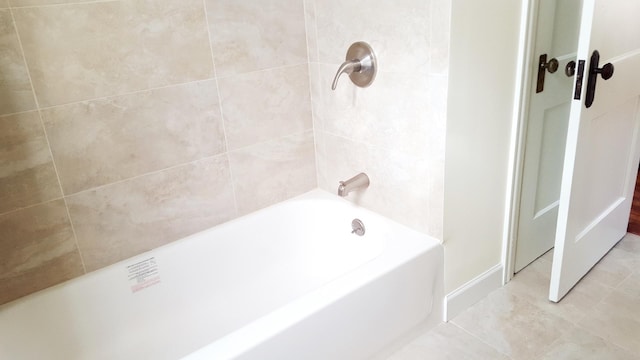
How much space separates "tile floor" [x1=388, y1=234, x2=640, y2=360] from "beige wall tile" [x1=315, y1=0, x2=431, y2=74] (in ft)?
3.44

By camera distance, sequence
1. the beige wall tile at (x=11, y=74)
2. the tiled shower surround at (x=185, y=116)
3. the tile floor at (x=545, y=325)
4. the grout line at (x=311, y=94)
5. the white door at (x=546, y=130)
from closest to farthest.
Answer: the beige wall tile at (x=11, y=74) < the tiled shower surround at (x=185, y=116) < the tile floor at (x=545, y=325) < the white door at (x=546, y=130) < the grout line at (x=311, y=94)

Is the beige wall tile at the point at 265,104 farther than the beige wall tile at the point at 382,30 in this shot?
Yes

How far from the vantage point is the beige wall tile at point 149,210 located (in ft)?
5.33

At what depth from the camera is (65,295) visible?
62.2 inches

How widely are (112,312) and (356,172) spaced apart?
3.71ft

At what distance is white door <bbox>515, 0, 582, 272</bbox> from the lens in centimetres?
180

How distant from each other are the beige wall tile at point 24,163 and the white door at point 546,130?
1.83 m

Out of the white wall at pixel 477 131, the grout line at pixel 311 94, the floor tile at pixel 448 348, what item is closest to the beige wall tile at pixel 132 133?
the grout line at pixel 311 94

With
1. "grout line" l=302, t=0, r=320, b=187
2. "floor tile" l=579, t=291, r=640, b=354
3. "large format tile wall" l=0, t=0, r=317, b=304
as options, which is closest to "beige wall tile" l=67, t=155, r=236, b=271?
"large format tile wall" l=0, t=0, r=317, b=304

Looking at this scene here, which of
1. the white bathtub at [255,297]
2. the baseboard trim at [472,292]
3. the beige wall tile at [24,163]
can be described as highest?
the beige wall tile at [24,163]

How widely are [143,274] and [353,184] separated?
0.92 meters

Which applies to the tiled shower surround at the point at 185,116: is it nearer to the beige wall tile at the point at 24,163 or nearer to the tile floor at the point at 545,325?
the beige wall tile at the point at 24,163

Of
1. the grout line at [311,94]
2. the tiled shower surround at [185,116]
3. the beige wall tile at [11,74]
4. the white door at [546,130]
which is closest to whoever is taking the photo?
the beige wall tile at [11,74]

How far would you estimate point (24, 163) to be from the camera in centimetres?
145
